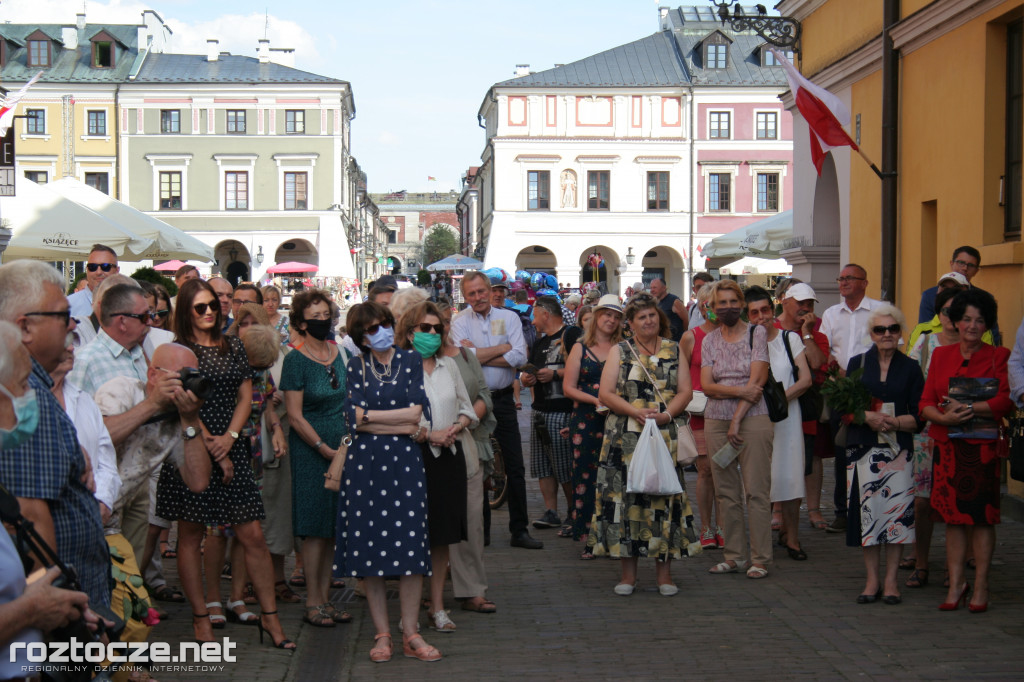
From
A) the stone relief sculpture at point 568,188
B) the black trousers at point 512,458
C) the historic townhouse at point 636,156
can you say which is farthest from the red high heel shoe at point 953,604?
the stone relief sculpture at point 568,188

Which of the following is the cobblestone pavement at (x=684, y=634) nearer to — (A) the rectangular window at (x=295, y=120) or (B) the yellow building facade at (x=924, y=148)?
(B) the yellow building facade at (x=924, y=148)

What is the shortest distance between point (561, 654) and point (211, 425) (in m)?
2.34

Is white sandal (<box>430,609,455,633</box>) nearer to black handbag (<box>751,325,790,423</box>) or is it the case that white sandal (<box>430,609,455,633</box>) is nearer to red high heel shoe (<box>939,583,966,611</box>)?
black handbag (<box>751,325,790,423</box>)

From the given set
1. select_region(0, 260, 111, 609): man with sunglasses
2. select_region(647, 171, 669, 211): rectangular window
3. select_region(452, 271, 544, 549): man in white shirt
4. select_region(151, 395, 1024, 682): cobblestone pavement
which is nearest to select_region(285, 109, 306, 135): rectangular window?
select_region(647, 171, 669, 211): rectangular window

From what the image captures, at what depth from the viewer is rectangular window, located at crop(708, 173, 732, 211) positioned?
2237 inches

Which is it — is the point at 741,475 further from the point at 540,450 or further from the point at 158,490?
the point at 158,490

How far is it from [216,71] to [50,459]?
6007cm

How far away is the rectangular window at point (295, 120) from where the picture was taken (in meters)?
59.4

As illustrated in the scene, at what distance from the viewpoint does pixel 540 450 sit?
9.99 metres

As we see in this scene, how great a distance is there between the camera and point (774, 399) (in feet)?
26.5

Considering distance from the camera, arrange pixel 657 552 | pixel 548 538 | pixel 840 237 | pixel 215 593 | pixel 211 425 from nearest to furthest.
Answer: pixel 211 425 → pixel 215 593 → pixel 657 552 → pixel 548 538 → pixel 840 237

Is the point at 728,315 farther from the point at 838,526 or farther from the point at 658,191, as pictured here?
the point at 658,191

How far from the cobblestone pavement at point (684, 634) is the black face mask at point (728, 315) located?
1877mm

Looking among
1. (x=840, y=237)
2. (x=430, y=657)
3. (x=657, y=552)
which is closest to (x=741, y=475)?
(x=657, y=552)
